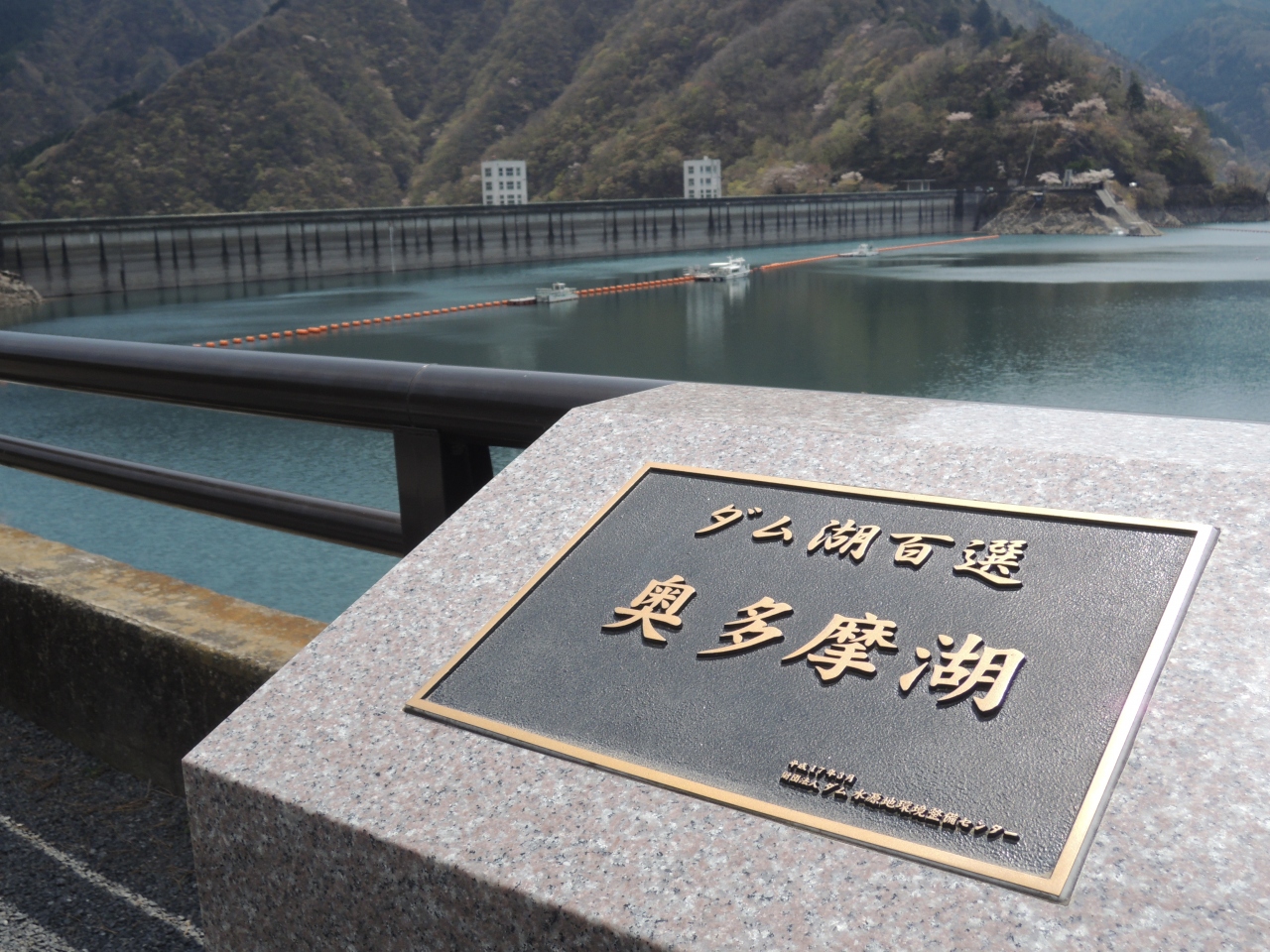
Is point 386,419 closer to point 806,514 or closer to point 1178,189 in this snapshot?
point 806,514

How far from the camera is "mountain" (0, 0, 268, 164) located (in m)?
92.4

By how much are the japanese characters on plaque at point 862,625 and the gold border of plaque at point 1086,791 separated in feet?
0.33

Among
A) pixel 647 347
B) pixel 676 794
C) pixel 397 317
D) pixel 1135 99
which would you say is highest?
pixel 1135 99

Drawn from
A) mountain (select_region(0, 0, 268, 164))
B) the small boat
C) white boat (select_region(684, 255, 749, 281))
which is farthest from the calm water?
mountain (select_region(0, 0, 268, 164))

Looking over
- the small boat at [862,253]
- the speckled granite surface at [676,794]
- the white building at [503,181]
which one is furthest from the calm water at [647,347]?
the white building at [503,181]

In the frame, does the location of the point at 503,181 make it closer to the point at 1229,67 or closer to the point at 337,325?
the point at 337,325

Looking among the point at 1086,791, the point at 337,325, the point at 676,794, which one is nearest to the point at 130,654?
the point at 676,794

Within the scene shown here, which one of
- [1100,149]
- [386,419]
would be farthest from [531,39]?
[386,419]

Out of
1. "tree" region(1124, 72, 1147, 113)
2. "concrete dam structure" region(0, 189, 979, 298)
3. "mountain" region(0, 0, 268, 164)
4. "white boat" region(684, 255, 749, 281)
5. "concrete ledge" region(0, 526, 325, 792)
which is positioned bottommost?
"white boat" region(684, 255, 749, 281)

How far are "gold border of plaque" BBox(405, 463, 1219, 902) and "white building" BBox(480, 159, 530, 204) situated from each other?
273ft

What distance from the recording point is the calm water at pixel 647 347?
14992 mm

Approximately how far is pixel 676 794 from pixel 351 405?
1.46 metres

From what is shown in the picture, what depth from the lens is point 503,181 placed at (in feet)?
277

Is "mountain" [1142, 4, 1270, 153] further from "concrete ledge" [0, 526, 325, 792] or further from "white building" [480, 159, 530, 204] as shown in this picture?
"concrete ledge" [0, 526, 325, 792]
